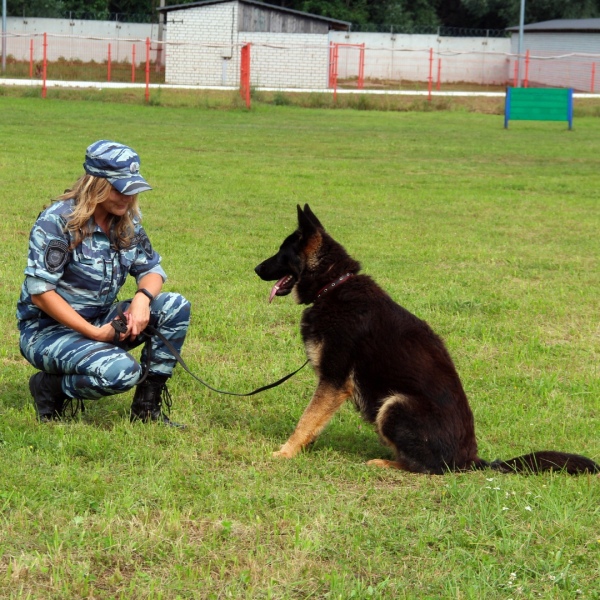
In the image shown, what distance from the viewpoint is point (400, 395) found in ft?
14.4

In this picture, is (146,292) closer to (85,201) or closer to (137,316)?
(137,316)

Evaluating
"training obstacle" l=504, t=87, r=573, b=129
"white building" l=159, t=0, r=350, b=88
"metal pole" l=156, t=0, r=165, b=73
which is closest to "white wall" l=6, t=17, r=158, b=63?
"metal pole" l=156, t=0, r=165, b=73

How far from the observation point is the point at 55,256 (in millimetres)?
4465

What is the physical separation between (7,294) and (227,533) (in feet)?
14.4

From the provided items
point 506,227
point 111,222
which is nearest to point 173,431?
point 111,222

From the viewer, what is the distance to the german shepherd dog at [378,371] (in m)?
4.28

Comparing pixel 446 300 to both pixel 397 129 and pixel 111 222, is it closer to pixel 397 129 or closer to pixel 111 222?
pixel 111 222

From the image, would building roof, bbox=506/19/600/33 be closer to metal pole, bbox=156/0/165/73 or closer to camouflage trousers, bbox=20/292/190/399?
metal pole, bbox=156/0/165/73

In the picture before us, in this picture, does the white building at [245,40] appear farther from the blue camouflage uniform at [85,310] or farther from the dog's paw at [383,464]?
the dog's paw at [383,464]

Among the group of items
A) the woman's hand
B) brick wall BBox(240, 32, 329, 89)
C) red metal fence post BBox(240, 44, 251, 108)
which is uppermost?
brick wall BBox(240, 32, 329, 89)

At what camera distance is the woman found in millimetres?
4477

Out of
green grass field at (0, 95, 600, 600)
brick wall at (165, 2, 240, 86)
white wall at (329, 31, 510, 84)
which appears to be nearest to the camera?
green grass field at (0, 95, 600, 600)

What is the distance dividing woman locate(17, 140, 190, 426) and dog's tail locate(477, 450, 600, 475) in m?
1.83

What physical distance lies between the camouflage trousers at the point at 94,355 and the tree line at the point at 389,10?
5352 centimetres
